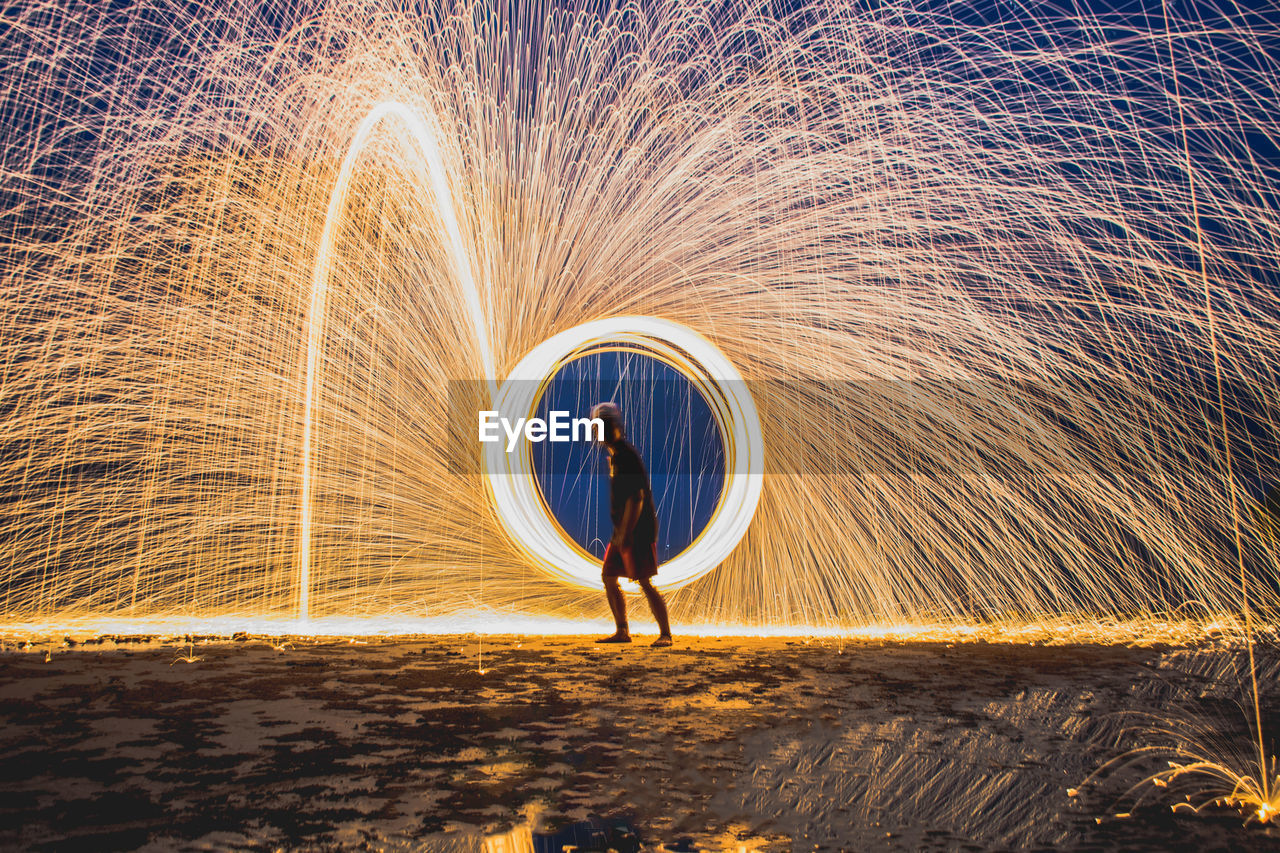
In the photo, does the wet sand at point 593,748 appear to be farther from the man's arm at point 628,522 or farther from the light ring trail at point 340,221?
the light ring trail at point 340,221

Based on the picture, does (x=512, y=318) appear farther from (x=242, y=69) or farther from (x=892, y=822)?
(x=892, y=822)

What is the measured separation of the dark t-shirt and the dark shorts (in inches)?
2.5

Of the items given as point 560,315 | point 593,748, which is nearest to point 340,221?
point 560,315

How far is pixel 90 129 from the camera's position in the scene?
851cm

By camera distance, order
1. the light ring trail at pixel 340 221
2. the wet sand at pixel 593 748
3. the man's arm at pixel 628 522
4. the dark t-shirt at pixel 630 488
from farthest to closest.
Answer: the light ring trail at pixel 340 221 < the dark t-shirt at pixel 630 488 < the man's arm at pixel 628 522 < the wet sand at pixel 593 748

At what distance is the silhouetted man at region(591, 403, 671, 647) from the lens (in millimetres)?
7203

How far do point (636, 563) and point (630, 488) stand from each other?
592 mm

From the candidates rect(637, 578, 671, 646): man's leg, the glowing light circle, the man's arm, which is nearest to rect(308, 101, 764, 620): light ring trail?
the glowing light circle

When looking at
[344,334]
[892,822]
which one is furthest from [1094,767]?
[344,334]

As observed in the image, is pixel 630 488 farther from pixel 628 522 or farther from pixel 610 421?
pixel 610 421

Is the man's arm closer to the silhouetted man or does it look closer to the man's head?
the silhouetted man

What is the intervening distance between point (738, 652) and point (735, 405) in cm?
229

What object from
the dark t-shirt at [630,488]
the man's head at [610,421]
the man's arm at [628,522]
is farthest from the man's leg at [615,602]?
the man's head at [610,421]

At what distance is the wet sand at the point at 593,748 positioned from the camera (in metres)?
3.03
